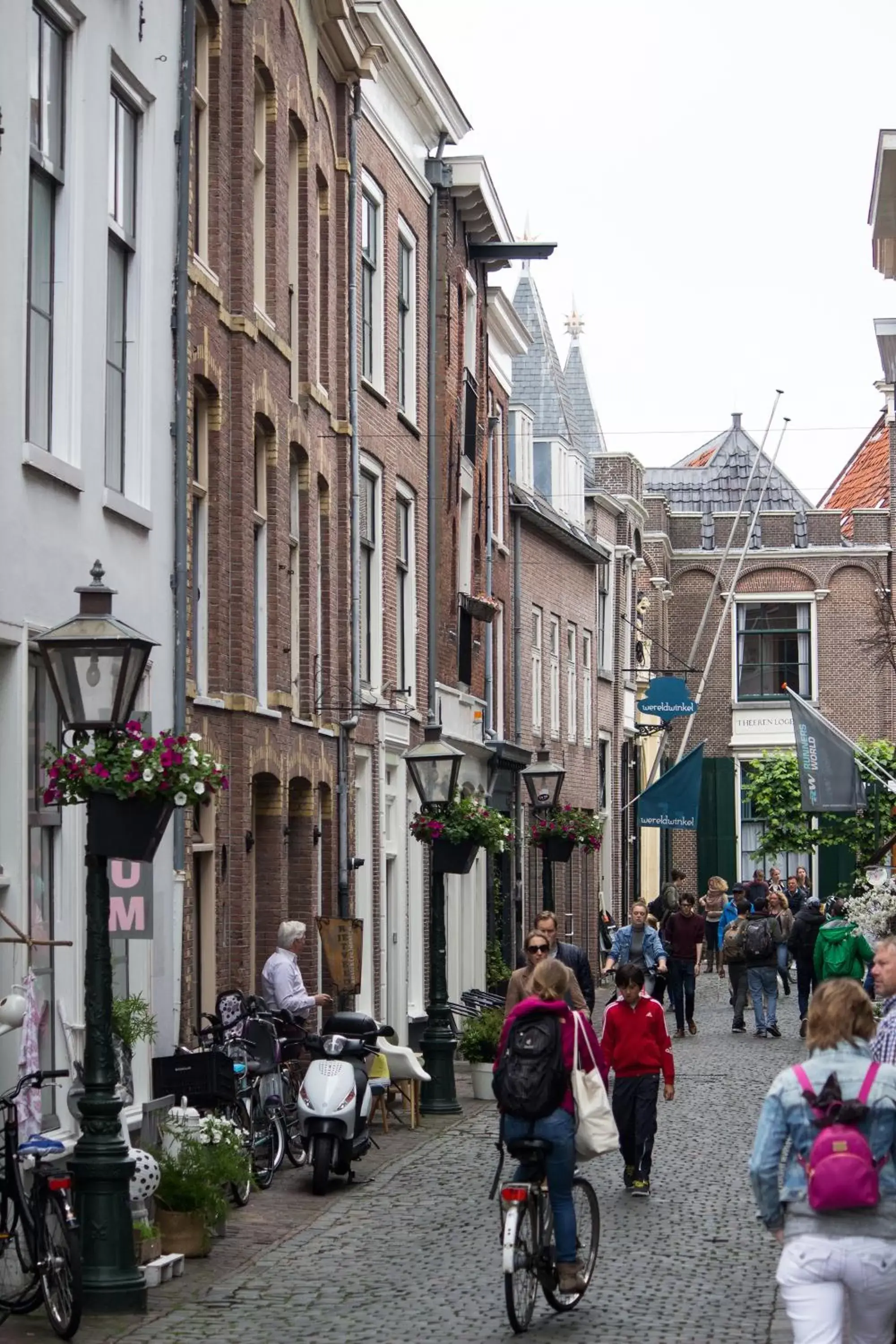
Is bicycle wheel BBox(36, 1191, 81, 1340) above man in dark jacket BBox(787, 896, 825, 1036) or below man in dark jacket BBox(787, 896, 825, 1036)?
below

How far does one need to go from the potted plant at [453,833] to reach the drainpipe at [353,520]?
5.08 feet

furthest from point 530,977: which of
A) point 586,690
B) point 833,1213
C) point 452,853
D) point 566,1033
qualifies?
point 586,690

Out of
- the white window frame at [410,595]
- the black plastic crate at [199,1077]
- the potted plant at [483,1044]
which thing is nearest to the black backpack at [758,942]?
the white window frame at [410,595]

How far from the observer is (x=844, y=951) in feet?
76.6

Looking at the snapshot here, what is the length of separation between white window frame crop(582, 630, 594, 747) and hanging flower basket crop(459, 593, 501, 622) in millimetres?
12131

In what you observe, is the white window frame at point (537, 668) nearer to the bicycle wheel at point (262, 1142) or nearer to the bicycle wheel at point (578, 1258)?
the bicycle wheel at point (262, 1142)

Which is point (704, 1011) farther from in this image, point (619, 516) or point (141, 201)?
point (141, 201)

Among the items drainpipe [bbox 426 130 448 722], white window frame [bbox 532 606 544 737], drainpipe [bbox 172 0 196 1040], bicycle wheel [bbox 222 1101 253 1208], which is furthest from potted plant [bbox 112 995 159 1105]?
white window frame [bbox 532 606 544 737]

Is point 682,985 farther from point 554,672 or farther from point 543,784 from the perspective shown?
point 554,672

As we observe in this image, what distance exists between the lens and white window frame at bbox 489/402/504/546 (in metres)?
35.1

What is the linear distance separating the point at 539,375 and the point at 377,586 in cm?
2102

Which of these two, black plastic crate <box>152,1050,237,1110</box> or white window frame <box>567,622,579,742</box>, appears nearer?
black plastic crate <box>152,1050,237,1110</box>

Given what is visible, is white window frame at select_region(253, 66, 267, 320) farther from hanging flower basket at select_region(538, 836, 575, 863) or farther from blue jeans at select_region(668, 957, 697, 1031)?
blue jeans at select_region(668, 957, 697, 1031)

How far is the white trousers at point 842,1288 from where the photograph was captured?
690 cm
